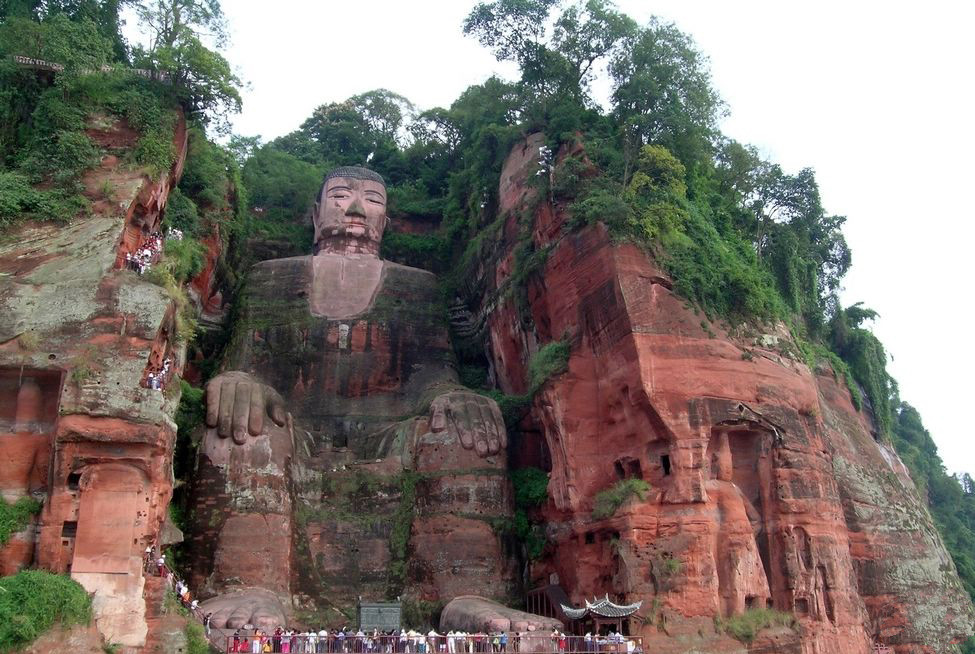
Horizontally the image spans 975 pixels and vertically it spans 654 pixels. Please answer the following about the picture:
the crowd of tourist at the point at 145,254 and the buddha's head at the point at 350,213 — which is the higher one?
the buddha's head at the point at 350,213

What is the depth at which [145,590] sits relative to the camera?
45.3 ft

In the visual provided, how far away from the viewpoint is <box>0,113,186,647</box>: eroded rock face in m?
13.5

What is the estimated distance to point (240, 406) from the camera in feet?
59.8

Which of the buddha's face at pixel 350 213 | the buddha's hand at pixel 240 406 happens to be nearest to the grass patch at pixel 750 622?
the buddha's hand at pixel 240 406

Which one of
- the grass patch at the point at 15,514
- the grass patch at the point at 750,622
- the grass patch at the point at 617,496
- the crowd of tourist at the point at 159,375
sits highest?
the crowd of tourist at the point at 159,375

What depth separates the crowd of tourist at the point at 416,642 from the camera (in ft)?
46.1

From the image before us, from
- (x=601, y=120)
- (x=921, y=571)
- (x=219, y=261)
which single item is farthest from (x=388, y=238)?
(x=921, y=571)

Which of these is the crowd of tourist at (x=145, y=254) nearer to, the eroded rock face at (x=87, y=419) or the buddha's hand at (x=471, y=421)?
the eroded rock face at (x=87, y=419)

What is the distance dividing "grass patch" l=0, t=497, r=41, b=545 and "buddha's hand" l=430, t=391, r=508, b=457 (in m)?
7.69

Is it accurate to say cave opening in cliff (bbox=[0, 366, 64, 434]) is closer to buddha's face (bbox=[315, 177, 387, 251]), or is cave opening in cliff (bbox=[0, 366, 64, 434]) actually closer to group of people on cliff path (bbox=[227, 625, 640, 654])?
group of people on cliff path (bbox=[227, 625, 640, 654])

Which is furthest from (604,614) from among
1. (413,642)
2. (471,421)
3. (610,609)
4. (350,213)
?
(350,213)

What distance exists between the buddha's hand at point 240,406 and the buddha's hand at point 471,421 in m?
3.07

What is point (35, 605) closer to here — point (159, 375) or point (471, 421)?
point (159, 375)

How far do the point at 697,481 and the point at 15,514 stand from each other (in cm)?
1065
